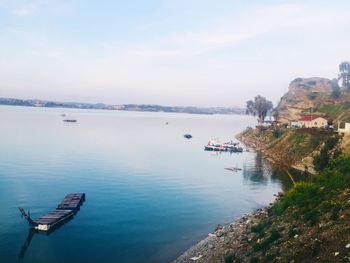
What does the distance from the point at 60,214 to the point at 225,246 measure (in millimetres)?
21843

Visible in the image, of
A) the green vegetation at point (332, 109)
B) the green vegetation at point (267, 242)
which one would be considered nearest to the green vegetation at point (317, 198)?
the green vegetation at point (267, 242)

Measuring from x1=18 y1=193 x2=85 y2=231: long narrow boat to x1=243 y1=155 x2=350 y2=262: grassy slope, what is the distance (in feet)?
72.8

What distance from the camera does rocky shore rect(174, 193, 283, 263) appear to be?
93.6 feet

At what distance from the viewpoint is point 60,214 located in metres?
44.4

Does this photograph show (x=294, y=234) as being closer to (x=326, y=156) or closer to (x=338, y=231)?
(x=338, y=231)

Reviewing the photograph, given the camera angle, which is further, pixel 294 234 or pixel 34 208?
pixel 34 208

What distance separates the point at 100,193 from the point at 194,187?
16.9 meters

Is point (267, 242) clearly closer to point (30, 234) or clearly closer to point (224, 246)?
point (224, 246)

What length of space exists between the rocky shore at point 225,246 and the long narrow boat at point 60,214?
16.1 metres

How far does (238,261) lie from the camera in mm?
26203

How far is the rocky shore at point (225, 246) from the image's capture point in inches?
1123

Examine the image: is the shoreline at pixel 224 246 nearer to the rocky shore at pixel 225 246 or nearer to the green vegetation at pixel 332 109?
the rocky shore at pixel 225 246

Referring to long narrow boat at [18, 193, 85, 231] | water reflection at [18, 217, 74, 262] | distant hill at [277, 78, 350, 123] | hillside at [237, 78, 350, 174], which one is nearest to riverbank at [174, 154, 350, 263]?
water reflection at [18, 217, 74, 262]

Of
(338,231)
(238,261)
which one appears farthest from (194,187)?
(338,231)
